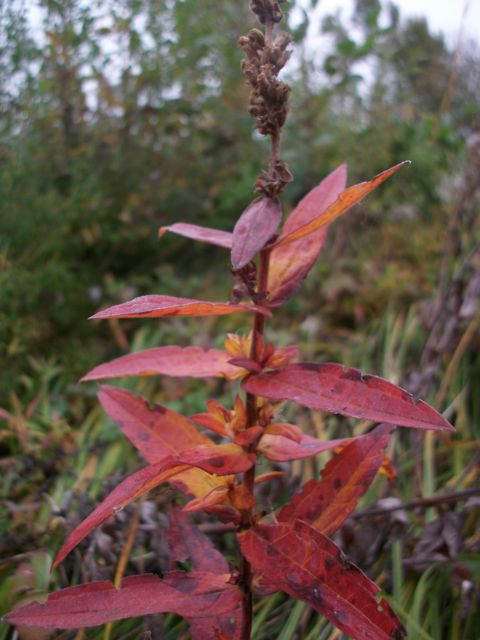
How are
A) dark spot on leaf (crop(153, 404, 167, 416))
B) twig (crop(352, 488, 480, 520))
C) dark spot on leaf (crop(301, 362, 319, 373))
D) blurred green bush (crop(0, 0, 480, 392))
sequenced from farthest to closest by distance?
blurred green bush (crop(0, 0, 480, 392))
twig (crop(352, 488, 480, 520))
dark spot on leaf (crop(153, 404, 167, 416))
dark spot on leaf (crop(301, 362, 319, 373))

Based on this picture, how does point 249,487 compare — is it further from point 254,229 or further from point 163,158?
point 163,158

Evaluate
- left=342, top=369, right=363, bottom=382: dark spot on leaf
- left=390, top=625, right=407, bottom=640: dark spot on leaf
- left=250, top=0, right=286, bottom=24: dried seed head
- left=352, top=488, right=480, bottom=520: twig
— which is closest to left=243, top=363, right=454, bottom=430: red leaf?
left=342, top=369, right=363, bottom=382: dark spot on leaf

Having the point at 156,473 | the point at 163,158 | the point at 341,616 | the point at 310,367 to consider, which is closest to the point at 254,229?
the point at 310,367

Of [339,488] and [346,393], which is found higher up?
[346,393]

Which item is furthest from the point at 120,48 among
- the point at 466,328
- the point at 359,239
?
the point at 466,328

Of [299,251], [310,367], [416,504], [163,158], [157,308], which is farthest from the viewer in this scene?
[163,158]

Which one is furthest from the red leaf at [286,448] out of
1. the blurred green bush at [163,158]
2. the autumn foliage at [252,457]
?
the blurred green bush at [163,158]

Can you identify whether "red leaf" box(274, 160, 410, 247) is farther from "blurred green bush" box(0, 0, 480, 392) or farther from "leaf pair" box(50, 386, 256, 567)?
"blurred green bush" box(0, 0, 480, 392)
